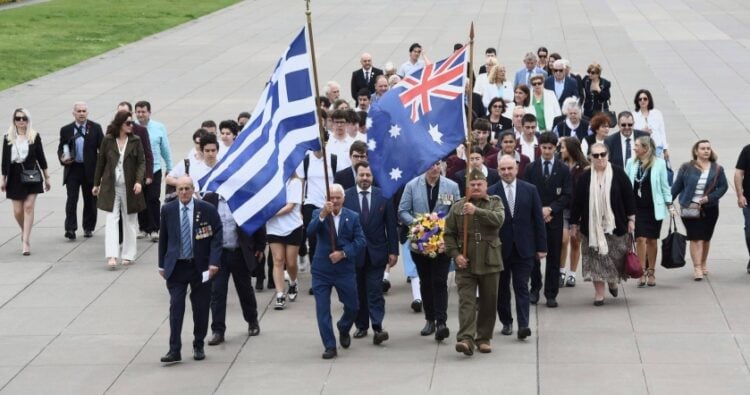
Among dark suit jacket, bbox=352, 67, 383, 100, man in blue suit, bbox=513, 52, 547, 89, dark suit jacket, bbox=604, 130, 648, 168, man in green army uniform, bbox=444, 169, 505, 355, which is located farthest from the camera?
dark suit jacket, bbox=352, 67, 383, 100

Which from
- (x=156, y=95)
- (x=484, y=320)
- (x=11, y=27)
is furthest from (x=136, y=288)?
(x=11, y=27)

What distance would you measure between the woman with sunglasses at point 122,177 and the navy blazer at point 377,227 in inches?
165

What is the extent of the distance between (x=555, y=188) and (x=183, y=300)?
4.22m

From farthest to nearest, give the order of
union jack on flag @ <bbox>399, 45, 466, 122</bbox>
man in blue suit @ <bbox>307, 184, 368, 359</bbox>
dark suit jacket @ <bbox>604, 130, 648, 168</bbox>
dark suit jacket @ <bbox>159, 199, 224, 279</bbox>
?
dark suit jacket @ <bbox>604, 130, 648, 168</bbox> → union jack on flag @ <bbox>399, 45, 466, 122</bbox> → man in blue suit @ <bbox>307, 184, 368, 359</bbox> → dark suit jacket @ <bbox>159, 199, 224, 279</bbox>

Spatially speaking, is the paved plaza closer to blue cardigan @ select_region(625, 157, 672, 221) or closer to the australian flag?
blue cardigan @ select_region(625, 157, 672, 221)

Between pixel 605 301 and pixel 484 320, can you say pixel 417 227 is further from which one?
pixel 605 301

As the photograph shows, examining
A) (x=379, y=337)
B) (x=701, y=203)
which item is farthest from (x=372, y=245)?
(x=701, y=203)

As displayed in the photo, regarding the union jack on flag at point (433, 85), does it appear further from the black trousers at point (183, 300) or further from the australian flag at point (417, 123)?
the black trousers at point (183, 300)

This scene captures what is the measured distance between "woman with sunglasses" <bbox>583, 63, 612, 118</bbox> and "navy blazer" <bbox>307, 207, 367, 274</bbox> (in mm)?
9881

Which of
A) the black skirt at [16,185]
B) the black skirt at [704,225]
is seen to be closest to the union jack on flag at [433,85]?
the black skirt at [704,225]

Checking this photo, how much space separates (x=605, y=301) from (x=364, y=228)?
2.85 metres

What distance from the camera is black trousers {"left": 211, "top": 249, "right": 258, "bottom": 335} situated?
12.9 m

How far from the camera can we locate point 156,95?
30.1 m

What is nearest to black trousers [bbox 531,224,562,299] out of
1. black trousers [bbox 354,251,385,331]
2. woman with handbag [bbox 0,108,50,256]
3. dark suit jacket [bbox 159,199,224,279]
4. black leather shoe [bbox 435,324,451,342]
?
black leather shoe [bbox 435,324,451,342]
